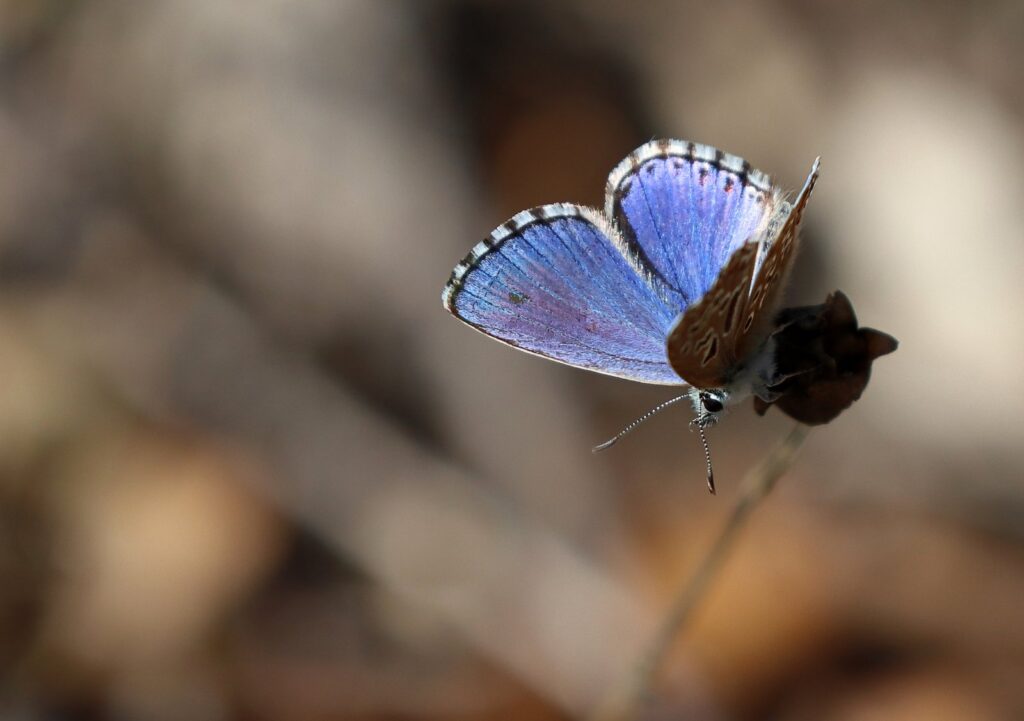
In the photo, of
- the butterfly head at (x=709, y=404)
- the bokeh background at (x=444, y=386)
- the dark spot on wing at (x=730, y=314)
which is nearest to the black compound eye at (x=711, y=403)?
the butterfly head at (x=709, y=404)

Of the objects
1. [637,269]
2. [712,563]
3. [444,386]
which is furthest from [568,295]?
[444,386]

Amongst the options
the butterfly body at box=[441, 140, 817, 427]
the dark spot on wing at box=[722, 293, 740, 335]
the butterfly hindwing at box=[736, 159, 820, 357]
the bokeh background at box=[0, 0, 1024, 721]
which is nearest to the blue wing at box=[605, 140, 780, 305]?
the butterfly body at box=[441, 140, 817, 427]

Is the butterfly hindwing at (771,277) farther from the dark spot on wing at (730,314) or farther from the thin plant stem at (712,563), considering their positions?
the thin plant stem at (712,563)

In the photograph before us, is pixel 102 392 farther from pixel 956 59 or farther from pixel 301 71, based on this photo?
pixel 956 59

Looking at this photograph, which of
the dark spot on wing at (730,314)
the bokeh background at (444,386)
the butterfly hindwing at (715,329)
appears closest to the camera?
the butterfly hindwing at (715,329)

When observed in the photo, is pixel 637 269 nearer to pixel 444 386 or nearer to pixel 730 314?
pixel 730 314

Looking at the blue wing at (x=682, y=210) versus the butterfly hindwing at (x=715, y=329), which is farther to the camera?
A: the blue wing at (x=682, y=210)

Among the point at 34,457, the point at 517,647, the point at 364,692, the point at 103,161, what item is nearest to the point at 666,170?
the point at 517,647

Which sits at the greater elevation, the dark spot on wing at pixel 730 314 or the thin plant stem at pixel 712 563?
the dark spot on wing at pixel 730 314

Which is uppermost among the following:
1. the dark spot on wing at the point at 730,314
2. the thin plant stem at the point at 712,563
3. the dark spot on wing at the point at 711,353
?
the dark spot on wing at the point at 730,314
